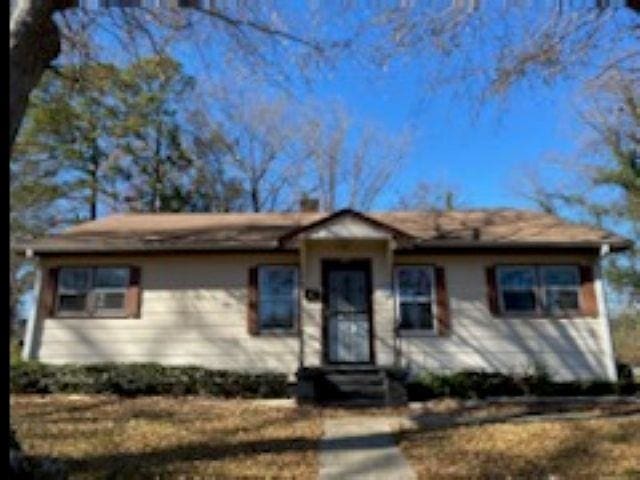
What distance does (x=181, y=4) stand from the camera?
349 inches

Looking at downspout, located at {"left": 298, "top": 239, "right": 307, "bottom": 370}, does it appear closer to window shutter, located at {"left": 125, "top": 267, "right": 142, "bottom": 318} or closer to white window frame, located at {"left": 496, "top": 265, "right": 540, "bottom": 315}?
window shutter, located at {"left": 125, "top": 267, "right": 142, "bottom": 318}

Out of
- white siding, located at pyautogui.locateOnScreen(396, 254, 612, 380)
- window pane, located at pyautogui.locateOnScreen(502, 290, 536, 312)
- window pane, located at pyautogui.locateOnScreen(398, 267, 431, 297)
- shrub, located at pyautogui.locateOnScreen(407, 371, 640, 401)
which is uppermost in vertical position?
window pane, located at pyautogui.locateOnScreen(398, 267, 431, 297)

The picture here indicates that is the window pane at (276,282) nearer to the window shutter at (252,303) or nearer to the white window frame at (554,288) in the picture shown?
the window shutter at (252,303)

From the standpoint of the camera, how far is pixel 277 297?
14.6m

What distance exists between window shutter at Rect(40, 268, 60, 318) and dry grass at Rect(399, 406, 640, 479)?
8103mm

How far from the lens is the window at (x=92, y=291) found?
14508 millimetres

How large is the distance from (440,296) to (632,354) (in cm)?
1802

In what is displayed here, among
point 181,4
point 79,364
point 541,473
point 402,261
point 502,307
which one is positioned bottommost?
point 541,473

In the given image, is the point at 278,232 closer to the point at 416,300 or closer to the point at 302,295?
the point at 302,295

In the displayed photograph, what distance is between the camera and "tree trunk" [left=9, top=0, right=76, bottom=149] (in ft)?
21.6

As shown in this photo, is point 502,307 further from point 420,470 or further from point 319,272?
point 420,470

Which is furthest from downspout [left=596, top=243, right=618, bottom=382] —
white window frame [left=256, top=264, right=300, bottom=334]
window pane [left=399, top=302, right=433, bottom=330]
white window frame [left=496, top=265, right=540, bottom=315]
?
white window frame [left=256, top=264, right=300, bottom=334]

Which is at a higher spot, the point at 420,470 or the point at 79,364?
the point at 79,364
